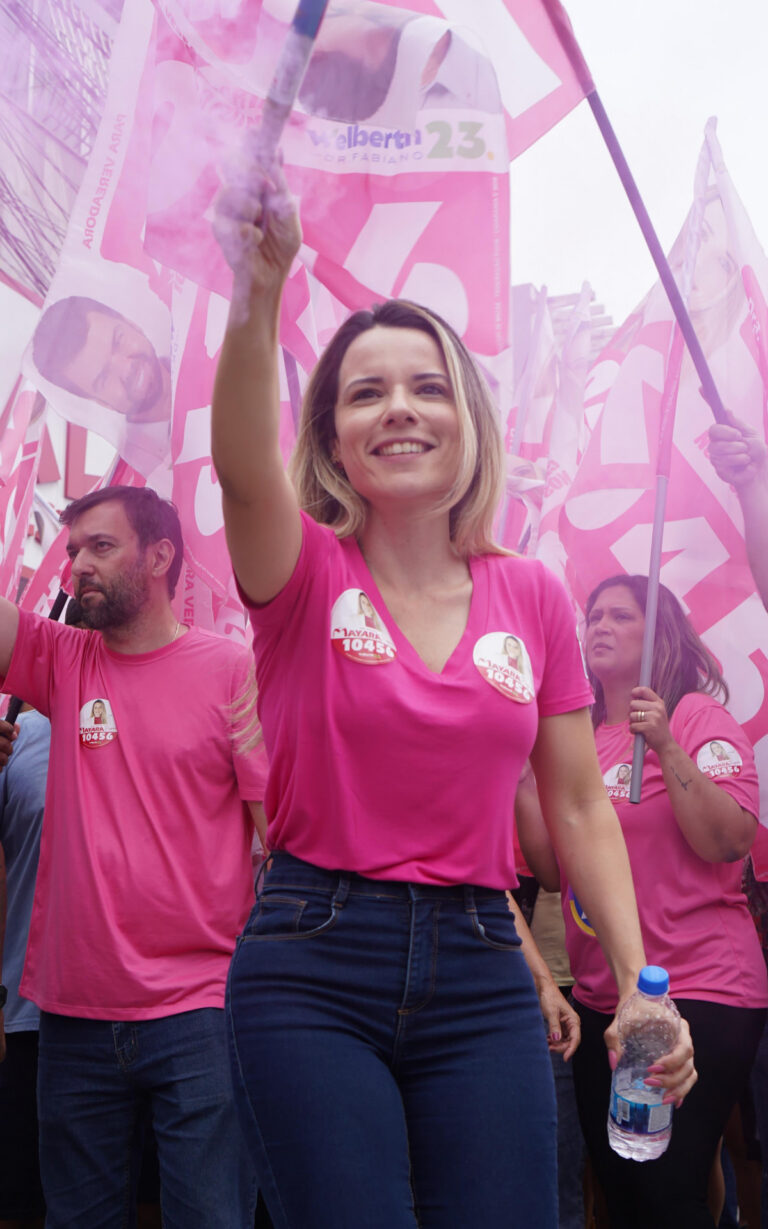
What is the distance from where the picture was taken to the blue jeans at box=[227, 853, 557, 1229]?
1.44 meters

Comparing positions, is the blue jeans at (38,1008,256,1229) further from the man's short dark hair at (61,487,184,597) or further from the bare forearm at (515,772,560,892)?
the man's short dark hair at (61,487,184,597)

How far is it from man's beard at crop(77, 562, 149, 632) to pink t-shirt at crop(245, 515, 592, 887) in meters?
1.56

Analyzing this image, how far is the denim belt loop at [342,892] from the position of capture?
156 cm

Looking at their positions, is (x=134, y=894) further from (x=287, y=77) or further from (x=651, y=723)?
(x=287, y=77)

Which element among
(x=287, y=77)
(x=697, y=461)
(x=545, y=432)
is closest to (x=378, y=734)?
(x=287, y=77)

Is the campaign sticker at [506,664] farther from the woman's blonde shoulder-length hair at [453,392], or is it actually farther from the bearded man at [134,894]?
the bearded man at [134,894]

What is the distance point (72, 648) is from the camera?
10.5 ft

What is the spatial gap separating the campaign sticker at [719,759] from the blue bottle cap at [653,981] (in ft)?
4.80

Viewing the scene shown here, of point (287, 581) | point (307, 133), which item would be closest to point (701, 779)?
point (287, 581)

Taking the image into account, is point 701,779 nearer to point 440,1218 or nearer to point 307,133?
point 440,1218

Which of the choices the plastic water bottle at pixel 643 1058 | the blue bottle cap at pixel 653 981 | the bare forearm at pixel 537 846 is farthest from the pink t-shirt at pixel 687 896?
the blue bottle cap at pixel 653 981

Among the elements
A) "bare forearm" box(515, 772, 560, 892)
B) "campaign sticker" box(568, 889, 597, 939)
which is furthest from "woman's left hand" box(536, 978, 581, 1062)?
"bare forearm" box(515, 772, 560, 892)

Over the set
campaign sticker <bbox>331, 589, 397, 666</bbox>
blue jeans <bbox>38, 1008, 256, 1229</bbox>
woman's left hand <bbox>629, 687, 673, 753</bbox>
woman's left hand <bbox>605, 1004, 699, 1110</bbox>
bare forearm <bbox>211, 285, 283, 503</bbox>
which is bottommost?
blue jeans <bbox>38, 1008, 256, 1229</bbox>

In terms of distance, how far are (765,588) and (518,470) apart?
1206 mm
